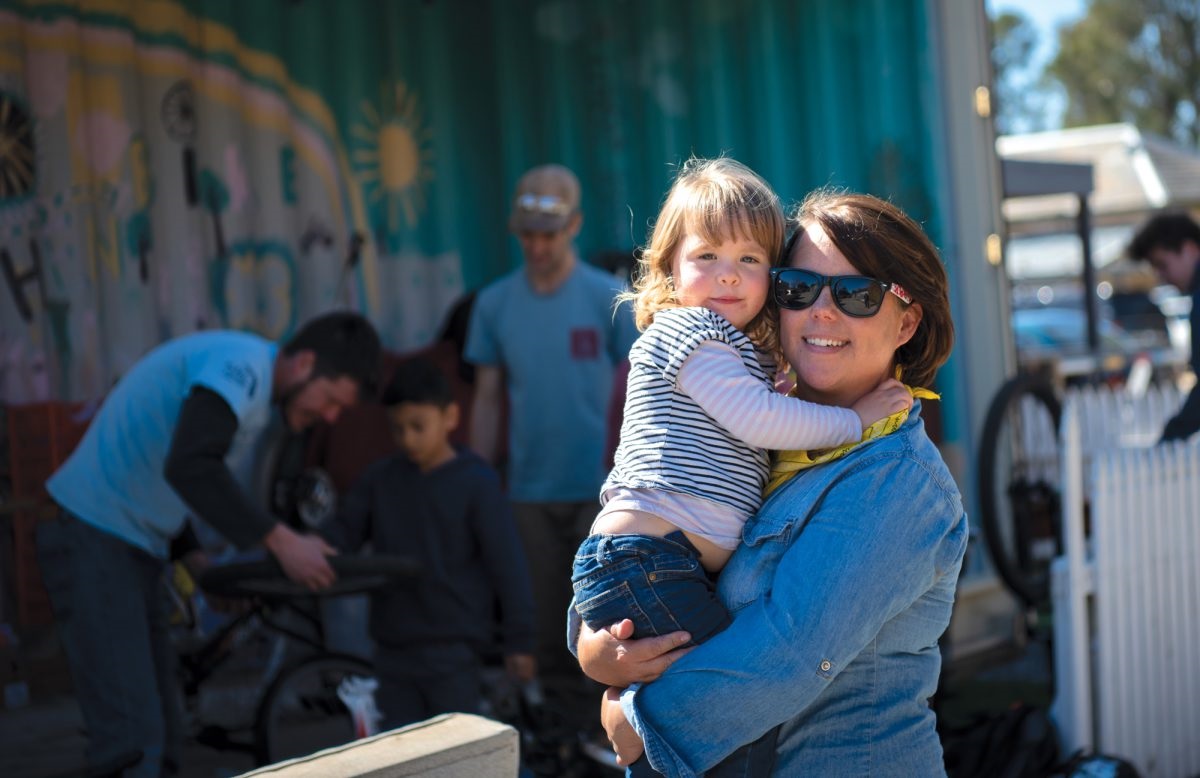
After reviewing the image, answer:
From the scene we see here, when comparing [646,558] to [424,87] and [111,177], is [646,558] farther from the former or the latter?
[424,87]

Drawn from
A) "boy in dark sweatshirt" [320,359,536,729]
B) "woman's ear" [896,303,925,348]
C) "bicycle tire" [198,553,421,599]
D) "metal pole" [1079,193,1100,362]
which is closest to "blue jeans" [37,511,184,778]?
"bicycle tire" [198,553,421,599]

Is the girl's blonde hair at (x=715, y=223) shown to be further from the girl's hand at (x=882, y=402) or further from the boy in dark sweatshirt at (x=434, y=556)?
the boy in dark sweatshirt at (x=434, y=556)

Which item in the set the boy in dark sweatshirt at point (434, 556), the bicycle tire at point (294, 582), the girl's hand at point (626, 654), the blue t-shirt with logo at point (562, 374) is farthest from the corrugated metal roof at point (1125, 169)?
the girl's hand at point (626, 654)

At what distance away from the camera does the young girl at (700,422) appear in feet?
6.72

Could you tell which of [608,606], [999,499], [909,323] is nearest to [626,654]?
[608,606]

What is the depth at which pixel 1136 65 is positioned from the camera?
1836 inches

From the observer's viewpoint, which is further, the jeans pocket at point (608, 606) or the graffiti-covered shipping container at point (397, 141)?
the graffiti-covered shipping container at point (397, 141)

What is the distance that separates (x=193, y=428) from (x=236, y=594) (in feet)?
2.95

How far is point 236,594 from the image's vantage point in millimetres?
4586

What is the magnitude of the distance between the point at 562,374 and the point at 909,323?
3737 millimetres

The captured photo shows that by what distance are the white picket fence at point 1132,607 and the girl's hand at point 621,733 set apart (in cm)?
303

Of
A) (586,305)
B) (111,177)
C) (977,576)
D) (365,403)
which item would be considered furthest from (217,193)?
(977,576)

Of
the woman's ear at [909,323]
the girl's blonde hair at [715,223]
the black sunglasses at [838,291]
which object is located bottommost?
the woman's ear at [909,323]

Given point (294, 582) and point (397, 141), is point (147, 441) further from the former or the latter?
point (397, 141)
